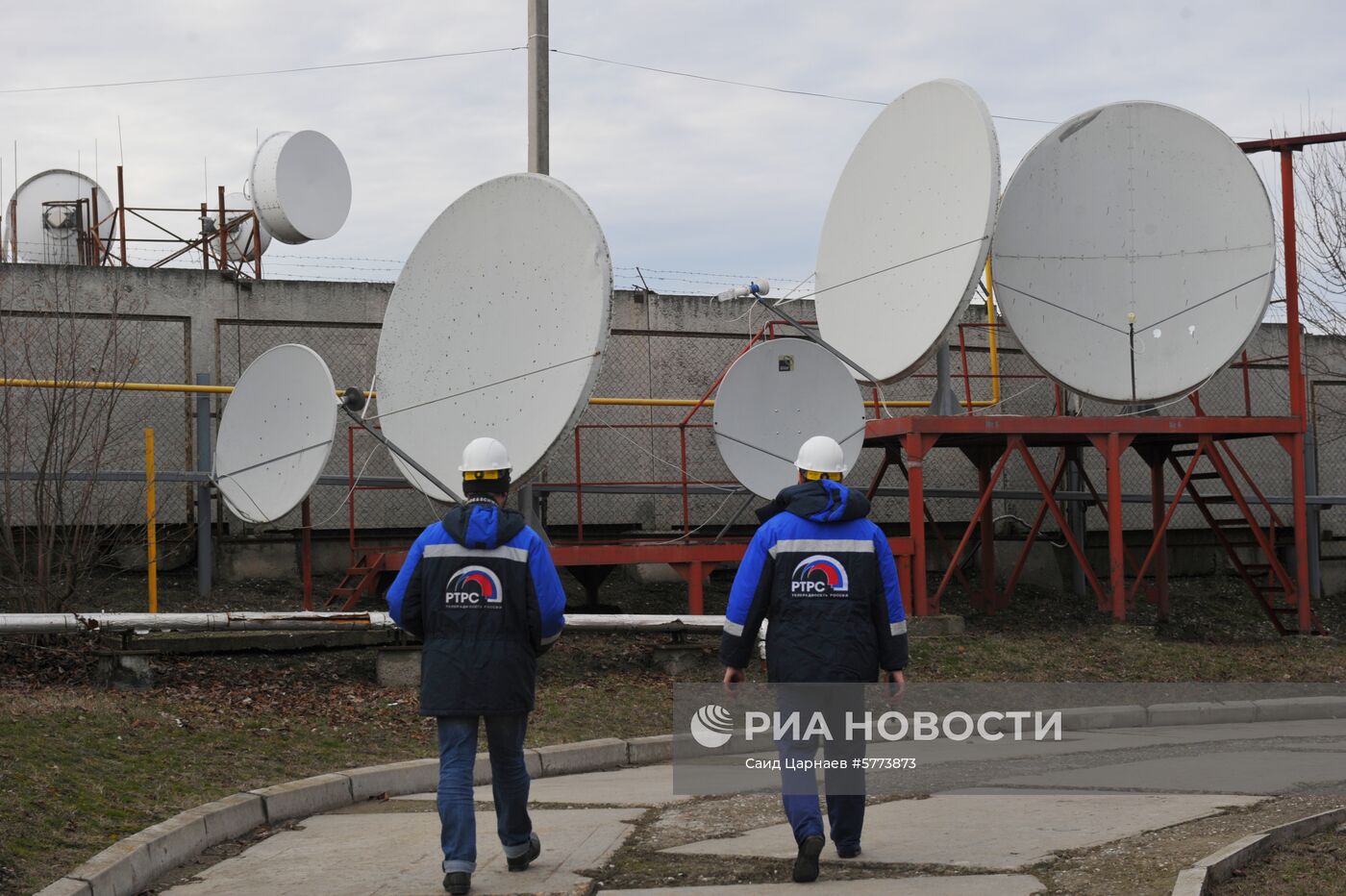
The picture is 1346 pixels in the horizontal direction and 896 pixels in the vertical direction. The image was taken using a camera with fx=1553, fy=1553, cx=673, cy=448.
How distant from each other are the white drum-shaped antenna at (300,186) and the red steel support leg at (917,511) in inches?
333

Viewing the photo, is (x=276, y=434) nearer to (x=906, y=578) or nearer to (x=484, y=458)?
(x=906, y=578)

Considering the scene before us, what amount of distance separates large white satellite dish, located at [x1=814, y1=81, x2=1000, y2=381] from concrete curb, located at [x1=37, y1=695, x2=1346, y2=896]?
14.6 ft

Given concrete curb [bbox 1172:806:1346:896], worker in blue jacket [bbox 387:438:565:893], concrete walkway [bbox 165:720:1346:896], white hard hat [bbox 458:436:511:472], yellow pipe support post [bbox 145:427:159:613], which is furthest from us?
yellow pipe support post [bbox 145:427:159:613]

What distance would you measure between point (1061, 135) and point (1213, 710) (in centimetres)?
713

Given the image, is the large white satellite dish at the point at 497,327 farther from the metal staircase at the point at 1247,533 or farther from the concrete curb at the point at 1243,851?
the metal staircase at the point at 1247,533

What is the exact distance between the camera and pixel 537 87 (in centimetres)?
1795

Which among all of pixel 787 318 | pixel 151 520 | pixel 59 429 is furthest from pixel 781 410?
pixel 59 429

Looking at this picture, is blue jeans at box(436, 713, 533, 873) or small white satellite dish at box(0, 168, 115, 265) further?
small white satellite dish at box(0, 168, 115, 265)

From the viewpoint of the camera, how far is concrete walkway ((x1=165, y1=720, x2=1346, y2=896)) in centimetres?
653

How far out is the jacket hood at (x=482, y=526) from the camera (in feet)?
21.3

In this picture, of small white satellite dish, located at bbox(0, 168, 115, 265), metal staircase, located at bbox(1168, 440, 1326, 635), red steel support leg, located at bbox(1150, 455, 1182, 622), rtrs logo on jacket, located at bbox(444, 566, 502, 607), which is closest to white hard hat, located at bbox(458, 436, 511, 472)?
rtrs logo on jacket, located at bbox(444, 566, 502, 607)

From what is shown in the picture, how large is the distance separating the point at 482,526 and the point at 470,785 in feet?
3.52

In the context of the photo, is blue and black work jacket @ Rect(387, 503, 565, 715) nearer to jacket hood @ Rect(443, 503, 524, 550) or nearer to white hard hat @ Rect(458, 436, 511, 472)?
jacket hood @ Rect(443, 503, 524, 550)

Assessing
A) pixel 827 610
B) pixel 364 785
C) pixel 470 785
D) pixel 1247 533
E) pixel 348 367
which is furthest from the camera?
pixel 1247 533
